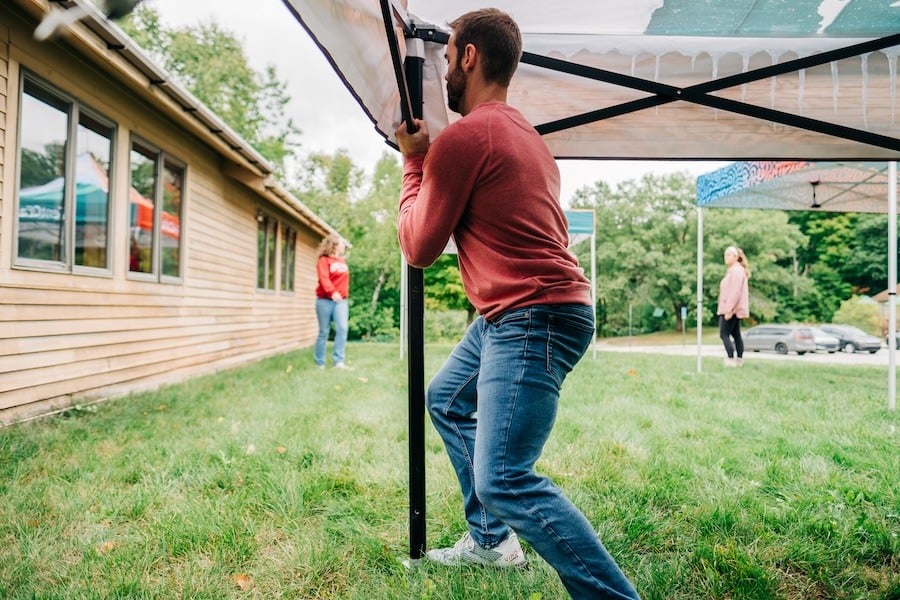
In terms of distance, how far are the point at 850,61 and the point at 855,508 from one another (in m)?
1.92

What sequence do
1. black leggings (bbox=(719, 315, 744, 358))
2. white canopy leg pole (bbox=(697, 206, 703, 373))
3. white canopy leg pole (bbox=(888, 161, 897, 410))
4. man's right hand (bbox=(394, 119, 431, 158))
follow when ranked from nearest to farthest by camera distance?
man's right hand (bbox=(394, 119, 431, 158)) < white canopy leg pole (bbox=(888, 161, 897, 410)) < white canopy leg pole (bbox=(697, 206, 703, 373)) < black leggings (bbox=(719, 315, 744, 358))

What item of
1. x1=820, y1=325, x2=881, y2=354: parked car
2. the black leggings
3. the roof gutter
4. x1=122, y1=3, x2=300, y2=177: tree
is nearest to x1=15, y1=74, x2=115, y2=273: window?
the roof gutter

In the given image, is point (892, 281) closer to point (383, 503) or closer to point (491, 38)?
point (383, 503)

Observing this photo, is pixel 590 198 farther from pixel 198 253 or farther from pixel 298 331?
pixel 198 253

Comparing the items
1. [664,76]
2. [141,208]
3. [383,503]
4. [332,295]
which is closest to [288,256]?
[332,295]

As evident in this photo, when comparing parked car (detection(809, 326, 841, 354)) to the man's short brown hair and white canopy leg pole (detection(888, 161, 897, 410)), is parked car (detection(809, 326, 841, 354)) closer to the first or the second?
white canopy leg pole (detection(888, 161, 897, 410))

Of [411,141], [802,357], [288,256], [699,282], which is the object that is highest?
[288,256]

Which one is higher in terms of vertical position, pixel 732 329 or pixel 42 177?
pixel 42 177

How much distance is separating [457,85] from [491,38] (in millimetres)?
162

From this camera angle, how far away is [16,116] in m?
4.29

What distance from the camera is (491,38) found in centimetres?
163

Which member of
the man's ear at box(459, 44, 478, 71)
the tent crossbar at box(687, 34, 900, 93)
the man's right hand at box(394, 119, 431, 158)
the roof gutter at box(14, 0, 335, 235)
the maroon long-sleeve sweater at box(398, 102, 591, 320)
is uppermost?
the roof gutter at box(14, 0, 335, 235)

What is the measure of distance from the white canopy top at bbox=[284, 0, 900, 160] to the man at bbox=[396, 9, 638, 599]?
0.50 meters

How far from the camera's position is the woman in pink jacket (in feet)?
28.4
